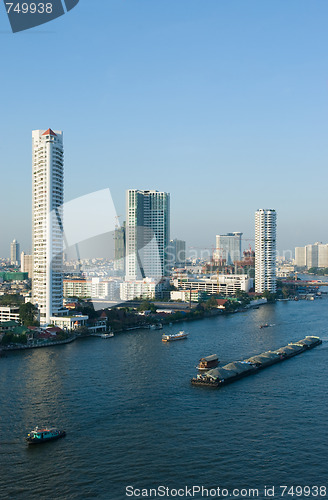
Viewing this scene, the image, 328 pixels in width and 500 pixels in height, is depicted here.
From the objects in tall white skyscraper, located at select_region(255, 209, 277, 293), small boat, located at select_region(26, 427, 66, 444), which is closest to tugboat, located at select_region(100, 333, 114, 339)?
small boat, located at select_region(26, 427, 66, 444)

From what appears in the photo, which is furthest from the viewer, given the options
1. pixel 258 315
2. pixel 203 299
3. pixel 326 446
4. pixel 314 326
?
pixel 203 299

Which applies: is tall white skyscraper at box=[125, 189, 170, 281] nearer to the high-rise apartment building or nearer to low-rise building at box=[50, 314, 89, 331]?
the high-rise apartment building

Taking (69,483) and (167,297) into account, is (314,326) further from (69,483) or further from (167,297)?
(69,483)

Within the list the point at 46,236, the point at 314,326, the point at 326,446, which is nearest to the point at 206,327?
the point at 314,326

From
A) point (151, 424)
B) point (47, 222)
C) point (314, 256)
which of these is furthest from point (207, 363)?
point (314, 256)

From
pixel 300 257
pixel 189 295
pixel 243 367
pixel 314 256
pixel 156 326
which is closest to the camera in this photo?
pixel 243 367

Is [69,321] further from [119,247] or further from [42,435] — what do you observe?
[119,247]
